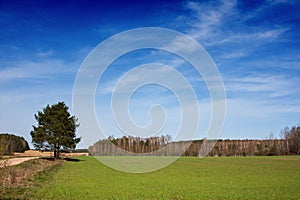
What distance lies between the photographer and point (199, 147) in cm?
13775

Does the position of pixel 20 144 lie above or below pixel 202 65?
below

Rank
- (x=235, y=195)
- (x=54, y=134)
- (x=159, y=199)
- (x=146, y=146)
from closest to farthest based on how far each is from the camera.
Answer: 1. (x=159, y=199)
2. (x=235, y=195)
3. (x=54, y=134)
4. (x=146, y=146)

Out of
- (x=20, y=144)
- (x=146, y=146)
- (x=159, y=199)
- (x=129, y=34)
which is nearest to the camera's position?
(x=159, y=199)

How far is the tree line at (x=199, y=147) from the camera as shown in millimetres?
134875

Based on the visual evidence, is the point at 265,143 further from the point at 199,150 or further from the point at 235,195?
the point at 235,195

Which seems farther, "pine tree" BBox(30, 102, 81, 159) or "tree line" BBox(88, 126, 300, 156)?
"tree line" BBox(88, 126, 300, 156)

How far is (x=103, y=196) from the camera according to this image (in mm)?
18953

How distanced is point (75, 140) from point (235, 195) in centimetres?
4156

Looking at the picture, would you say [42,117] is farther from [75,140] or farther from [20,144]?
[20,144]

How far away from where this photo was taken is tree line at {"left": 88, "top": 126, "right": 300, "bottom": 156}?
5310 inches

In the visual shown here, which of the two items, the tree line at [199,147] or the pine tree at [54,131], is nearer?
the pine tree at [54,131]

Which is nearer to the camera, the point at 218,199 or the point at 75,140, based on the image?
the point at 218,199

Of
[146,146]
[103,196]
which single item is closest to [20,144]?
[146,146]

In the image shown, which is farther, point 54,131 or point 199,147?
point 199,147
